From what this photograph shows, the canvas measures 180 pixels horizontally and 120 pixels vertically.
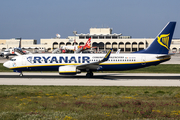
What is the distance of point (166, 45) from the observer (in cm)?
3822

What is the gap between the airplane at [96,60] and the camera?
3666 cm

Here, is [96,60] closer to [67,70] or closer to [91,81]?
[67,70]

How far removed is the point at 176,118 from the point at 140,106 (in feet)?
10.7

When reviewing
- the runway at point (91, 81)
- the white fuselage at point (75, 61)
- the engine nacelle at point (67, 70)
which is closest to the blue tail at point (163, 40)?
the white fuselage at point (75, 61)

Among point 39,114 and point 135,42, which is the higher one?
point 135,42

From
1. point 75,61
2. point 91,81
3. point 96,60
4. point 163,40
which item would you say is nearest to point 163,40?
point 163,40

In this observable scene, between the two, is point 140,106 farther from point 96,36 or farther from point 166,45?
point 96,36

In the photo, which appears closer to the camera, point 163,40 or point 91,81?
point 91,81

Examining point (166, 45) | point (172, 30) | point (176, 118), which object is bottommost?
point (176, 118)

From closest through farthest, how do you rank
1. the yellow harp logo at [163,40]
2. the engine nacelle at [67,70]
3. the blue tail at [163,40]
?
the engine nacelle at [67,70] < the blue tail at [163,40] < the yellow harp logo at [163,40]

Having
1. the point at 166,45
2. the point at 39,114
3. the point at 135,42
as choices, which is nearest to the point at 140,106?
the point at 39,114

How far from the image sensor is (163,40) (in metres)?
38.1

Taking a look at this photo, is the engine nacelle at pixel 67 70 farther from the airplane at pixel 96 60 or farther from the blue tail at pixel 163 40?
the blue tail at pixel 163 40

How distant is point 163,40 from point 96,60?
37.1 ft
